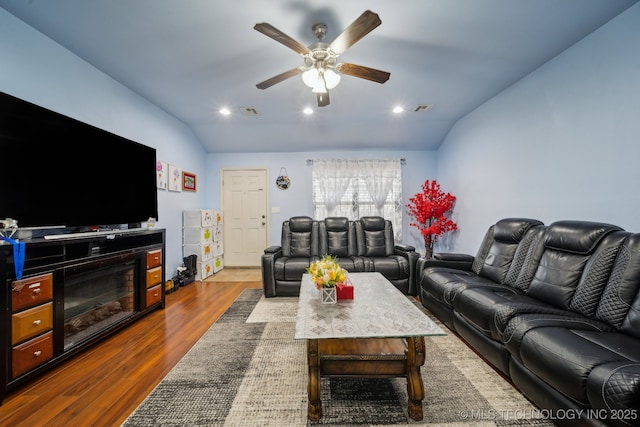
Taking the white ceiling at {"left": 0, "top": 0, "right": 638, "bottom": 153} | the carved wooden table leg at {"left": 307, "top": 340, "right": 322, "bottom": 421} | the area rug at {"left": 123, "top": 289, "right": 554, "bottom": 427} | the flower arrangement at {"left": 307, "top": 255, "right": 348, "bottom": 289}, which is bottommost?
the area rug at {"left": 123, "top": 289, "right": 554, "bottom": 427}

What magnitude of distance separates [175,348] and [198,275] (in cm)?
217

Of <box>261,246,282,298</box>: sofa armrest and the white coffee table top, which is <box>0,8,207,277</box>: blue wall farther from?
the white coffee table top

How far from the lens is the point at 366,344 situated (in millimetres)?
1598

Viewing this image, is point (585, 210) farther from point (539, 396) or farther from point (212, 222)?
point (212, 222)

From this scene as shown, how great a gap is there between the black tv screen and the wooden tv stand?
24 centimetres

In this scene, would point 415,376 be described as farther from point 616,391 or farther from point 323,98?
point 323,98

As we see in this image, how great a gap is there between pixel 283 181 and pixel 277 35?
345 cm

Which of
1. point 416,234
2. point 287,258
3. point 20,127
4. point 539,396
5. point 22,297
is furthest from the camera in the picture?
point 416,234

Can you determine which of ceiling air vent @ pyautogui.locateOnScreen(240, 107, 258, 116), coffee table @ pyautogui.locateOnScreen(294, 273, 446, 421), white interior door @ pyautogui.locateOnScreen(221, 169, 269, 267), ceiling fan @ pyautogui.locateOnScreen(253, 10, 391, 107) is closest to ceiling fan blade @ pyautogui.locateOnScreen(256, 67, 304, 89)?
ceiling fan @ pyautogui.locateOnScreen(253, 10, 391, 107)

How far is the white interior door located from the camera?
5.10m

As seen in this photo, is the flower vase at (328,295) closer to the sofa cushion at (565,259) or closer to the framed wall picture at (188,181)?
the sofa cushion at (565,259)

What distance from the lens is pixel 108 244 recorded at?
2205 mm

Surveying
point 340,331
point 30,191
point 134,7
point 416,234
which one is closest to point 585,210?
point 340,331

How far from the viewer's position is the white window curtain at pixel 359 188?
496 cm
